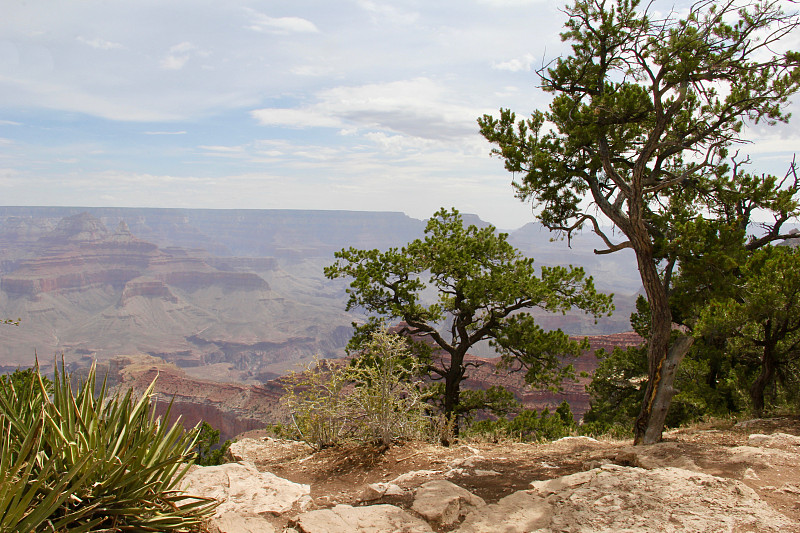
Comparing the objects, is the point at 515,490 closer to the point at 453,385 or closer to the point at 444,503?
the point at 444,503

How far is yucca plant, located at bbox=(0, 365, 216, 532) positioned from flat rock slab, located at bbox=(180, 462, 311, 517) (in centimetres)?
73

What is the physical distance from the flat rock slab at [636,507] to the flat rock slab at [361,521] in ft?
1.50

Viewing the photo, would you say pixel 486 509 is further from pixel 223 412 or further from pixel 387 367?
pixel 223 412

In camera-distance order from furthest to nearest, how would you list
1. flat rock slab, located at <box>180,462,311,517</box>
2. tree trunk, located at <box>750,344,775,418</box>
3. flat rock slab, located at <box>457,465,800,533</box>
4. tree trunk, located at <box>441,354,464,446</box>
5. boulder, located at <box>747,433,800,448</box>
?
tree trunk, located at <box>441,354,464,446</box>, tree trunk, located at <box>750,344,775,418</box>, boulder, located at <box>747,433,800,448</box>, flat rock slab, located at <box>180,462,311,517</box>, flat rock slab, located at <box>457,465,800,533</box>

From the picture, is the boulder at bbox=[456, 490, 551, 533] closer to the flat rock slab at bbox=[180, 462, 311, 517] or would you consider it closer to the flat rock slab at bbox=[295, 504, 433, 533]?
the flat rock slab at bbox=[295, 504, 433, 533]

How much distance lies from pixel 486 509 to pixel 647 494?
1.40 meters

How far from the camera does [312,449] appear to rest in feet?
24.4

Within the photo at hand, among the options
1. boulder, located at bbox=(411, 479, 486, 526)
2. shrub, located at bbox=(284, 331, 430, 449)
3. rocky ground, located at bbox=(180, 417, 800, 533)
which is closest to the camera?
rocky ground, located at bbox=(180, 417, 800, 533)

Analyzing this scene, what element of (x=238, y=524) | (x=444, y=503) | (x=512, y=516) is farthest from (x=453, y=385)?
(x=238, y=524)

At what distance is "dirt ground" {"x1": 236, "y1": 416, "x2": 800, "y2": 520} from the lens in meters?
5.02

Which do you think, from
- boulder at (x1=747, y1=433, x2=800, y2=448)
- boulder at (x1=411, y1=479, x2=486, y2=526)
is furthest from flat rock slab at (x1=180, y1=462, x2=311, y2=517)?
boulder at (x1=747, y1=433, x2=800, y2=448)

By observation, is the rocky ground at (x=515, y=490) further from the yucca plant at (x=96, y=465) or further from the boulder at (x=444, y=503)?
the yucca plant at (x=96, y=465)

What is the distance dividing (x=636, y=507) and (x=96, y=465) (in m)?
4.11

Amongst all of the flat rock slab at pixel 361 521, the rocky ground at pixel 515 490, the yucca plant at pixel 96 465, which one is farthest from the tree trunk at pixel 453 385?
the yucca plant at pixel 96 465
